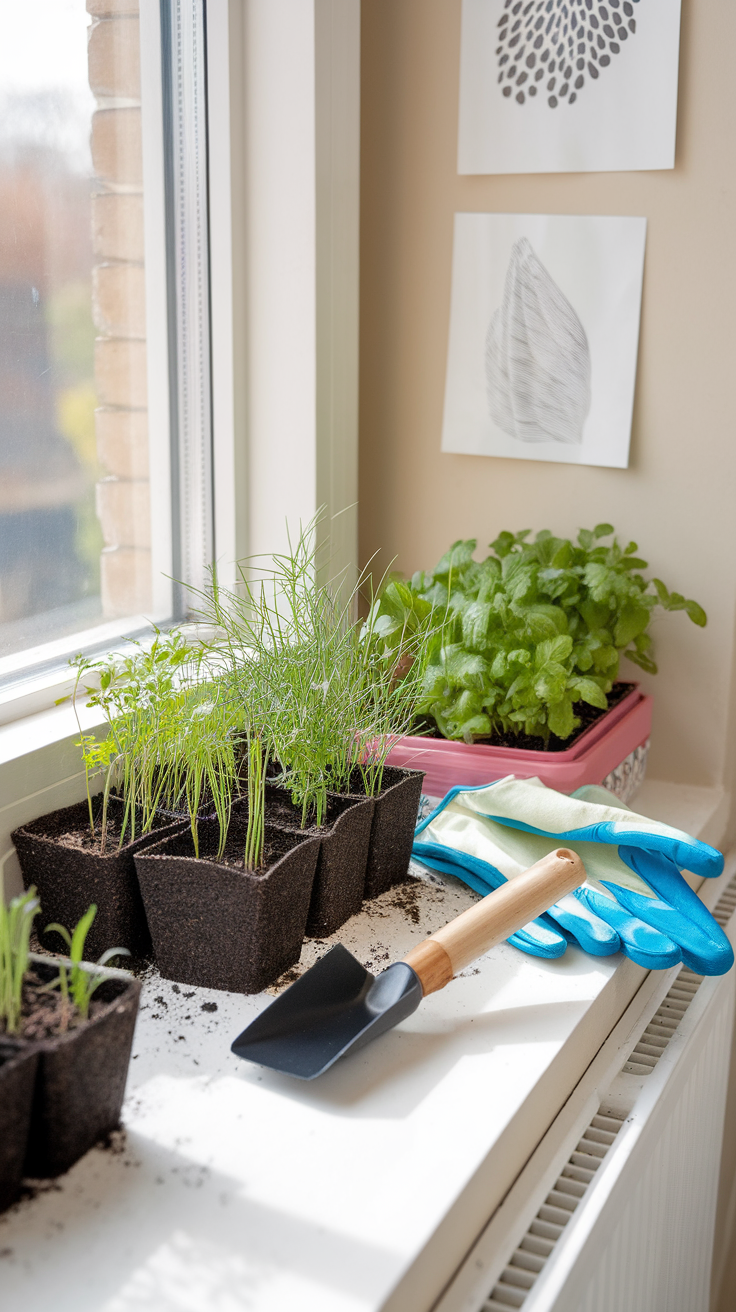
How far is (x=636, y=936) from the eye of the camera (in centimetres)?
103

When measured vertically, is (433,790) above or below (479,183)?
below

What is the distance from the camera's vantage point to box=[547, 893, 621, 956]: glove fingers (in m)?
1.04

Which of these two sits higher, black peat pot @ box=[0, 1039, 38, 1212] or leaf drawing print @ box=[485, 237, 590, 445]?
leaf drawing print @ box=[485, 237, 590, 445]

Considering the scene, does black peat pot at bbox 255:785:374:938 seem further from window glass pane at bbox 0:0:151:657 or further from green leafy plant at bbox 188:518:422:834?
window glass pane at bbox 0:0:151:657

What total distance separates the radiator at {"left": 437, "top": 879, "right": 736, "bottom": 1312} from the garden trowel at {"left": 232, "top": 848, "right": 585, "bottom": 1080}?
170 mm

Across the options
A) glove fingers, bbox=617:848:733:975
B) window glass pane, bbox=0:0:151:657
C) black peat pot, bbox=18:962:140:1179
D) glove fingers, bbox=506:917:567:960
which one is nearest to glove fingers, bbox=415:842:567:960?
glove fingers, bbox=506:917:567:960

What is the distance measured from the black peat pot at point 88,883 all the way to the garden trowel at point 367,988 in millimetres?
186

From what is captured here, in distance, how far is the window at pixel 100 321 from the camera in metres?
1.19

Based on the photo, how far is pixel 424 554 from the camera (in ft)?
5.62

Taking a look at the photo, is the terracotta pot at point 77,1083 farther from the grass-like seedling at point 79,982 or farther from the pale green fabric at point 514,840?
the pale green fabric at point 514,840

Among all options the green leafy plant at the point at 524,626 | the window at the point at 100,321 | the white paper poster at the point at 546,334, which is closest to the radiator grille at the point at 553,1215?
the green leafy plant at the point at 524,626

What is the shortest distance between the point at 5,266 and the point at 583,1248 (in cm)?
104

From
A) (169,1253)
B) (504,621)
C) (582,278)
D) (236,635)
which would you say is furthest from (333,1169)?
(582,278)

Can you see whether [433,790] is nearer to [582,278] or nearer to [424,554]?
[424,554]
